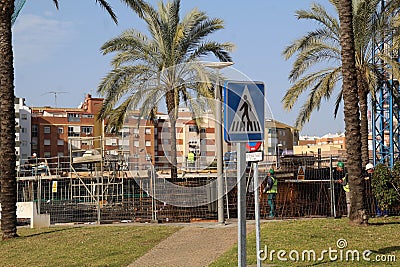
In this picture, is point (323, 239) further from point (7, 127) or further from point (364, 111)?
point (364, 111)

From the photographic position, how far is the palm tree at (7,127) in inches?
607

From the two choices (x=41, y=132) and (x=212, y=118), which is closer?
(x=212, y=118)

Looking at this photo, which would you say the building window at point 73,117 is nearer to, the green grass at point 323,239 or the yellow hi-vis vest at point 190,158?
the green grass at point 323,239

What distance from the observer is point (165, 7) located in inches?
963

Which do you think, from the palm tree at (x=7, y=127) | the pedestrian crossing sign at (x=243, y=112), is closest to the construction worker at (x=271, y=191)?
the palm tree at (x=7, y=127)

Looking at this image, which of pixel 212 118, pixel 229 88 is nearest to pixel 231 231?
pixel 212 118

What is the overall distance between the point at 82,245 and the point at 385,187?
326 inches

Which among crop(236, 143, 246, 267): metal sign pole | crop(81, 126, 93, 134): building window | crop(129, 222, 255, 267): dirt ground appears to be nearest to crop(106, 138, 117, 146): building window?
crop(129, 222, 255, 267): dirt ground

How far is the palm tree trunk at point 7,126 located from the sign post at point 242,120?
982cm

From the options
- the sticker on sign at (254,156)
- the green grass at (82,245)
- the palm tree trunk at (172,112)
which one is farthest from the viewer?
the green grass at (82,245)

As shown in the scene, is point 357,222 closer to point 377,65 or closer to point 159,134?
point 159,134

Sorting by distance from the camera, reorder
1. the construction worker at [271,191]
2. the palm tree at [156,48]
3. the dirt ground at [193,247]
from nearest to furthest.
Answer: the dirt ground at [193,247], the construction worker at [271,191], the palm tree at [156,48]

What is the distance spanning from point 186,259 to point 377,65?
1773 cm

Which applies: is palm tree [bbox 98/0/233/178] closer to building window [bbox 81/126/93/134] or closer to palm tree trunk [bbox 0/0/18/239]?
palm tree trunk [bbox 0/0/18/239]
